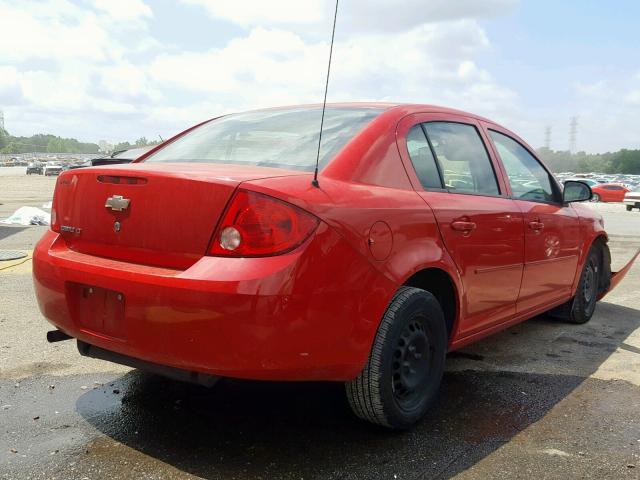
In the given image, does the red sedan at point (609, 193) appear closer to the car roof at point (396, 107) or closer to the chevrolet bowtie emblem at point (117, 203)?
the car roof at point (396, 107)

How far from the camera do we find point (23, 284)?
19.8 ft

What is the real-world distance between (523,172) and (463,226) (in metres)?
1.27

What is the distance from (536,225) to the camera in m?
3.82

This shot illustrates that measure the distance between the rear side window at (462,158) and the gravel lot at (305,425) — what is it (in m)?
1.17

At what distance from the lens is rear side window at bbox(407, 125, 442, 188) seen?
9.98 feet

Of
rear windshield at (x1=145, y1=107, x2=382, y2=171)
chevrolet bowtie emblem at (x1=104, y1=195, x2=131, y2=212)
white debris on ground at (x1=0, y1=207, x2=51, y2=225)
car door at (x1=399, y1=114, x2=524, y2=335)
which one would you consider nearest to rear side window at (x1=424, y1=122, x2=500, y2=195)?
car door at (x1=399, y1=114, x2=524, y2=335)

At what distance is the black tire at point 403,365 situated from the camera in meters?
2.60

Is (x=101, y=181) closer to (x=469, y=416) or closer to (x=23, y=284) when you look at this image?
Result: (x=469, y=416)

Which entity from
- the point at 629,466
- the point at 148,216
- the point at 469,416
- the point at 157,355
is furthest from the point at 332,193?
the point at 629,466

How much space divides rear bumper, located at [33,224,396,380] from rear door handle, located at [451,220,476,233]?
27.1 inches

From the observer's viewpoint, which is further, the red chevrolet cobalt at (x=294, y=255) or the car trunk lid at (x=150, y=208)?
the car trunk lid at (x=150, y=208)

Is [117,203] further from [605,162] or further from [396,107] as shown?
[605,162]

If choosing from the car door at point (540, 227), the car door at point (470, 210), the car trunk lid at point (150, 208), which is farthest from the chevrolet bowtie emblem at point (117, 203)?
the car door at point (540, 227)

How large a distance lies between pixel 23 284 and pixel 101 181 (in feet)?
13.2
